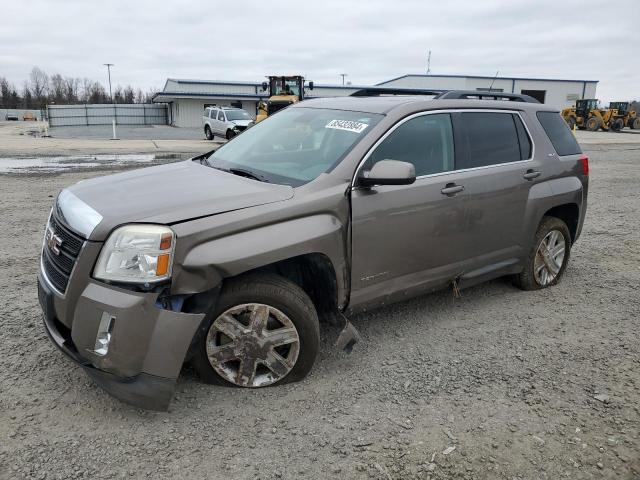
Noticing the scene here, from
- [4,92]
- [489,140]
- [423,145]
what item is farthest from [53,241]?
[4,92]

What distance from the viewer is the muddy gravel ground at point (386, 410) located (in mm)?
2518

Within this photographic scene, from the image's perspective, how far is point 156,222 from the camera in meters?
2.63

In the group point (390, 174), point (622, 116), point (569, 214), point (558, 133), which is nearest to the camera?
point (390, 174)

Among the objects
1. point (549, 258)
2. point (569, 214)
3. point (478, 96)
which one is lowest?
point (549, 258)

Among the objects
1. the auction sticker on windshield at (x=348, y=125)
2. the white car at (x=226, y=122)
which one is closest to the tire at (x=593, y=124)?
the white car at (x=226, y=122)

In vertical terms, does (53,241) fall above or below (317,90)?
below

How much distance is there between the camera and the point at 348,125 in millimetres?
3676

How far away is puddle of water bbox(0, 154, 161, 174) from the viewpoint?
41.8ft

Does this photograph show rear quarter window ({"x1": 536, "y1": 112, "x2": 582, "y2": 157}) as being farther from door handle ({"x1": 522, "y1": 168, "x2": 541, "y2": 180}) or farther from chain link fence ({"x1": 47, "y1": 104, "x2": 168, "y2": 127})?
chain link fence ({"x1": 47, "y1": 104, "x2": 168, "y2": 127})

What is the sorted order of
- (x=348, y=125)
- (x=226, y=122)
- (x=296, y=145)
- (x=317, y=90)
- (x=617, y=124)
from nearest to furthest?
(x=348, y=125), (x=296, y=145), (x=226, y=122), (x=617, y=124), (x=317, y=90)

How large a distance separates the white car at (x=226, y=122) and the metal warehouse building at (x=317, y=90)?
2131 cm

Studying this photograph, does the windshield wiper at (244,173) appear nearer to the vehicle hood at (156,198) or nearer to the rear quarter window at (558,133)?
the vehicle hood at (156,198)

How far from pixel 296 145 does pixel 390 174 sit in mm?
948

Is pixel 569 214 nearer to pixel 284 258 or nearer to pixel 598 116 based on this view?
pixel 284 258
